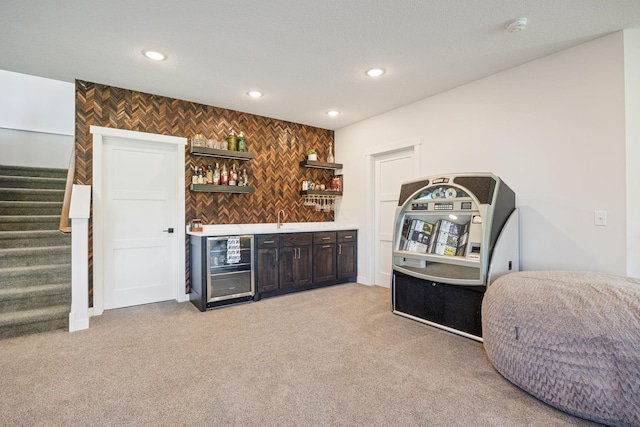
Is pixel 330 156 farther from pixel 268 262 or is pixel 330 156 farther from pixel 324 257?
pixel 268 262

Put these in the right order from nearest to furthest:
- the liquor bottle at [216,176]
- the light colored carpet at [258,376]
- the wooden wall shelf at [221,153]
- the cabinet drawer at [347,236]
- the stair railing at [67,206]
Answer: the light colored carpet at [258,376], the stair railing at [67,206], the wooden wall shelf at [221,153], the liquor bottle at [216,176], the cabinet drawer at [347,236]

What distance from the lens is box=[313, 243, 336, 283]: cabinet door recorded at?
4629 mm

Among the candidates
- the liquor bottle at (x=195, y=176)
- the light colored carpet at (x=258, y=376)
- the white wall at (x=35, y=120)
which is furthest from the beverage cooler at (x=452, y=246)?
the white wall at (x=35, y=120)

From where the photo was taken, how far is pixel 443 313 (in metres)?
3.08

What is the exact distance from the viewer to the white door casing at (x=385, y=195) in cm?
455

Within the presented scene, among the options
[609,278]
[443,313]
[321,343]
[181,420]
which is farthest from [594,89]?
[181,420]

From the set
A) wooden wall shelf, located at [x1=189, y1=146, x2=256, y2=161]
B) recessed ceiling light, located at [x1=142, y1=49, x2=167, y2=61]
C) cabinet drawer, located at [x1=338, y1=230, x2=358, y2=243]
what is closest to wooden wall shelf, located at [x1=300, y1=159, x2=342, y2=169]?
wooden wall shelf, located at [x1=189, y1=146, x2=256, y2=161]

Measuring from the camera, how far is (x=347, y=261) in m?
5.02

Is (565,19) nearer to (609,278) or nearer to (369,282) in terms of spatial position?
(609,278)

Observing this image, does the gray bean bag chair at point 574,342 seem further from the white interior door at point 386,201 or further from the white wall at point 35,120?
the white wall at point 35,120

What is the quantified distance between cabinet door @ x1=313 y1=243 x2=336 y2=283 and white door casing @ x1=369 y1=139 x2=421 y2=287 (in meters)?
0.64

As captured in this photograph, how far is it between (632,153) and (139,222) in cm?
509

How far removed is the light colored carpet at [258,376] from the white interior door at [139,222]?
1.90 ft

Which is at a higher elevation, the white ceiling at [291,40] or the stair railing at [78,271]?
the white ceiling at [291,40]
